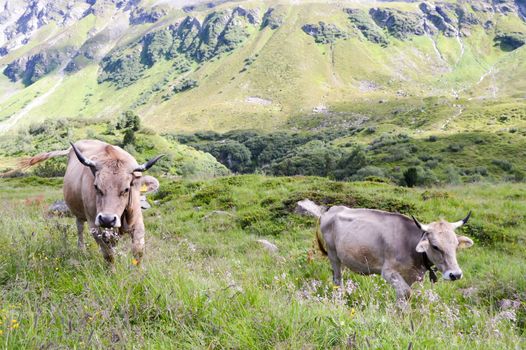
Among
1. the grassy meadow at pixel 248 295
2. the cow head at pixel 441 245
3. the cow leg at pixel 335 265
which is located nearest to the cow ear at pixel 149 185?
the grassy meadow at pixel 248 295

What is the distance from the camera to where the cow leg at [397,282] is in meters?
6.52

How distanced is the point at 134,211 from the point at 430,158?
80926mm

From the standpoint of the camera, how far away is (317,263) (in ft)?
29.8

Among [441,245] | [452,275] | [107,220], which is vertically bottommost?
[452,275]

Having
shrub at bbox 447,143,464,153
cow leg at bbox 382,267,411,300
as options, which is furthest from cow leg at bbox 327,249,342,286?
shrub at bbox 447,143,464,153

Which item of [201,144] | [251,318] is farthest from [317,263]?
[201,144]

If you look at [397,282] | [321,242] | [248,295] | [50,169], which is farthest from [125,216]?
[50,169]

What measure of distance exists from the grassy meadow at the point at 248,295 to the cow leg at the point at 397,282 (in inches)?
6.6

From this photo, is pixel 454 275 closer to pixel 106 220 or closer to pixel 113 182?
pixel 106 220

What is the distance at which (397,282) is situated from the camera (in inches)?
263

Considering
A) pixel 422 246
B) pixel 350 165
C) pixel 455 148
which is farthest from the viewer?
pixel 455 148

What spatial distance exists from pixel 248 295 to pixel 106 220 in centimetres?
266

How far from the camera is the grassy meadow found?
3.61m

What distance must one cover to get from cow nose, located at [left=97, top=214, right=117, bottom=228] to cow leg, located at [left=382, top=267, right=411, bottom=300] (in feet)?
15.4
